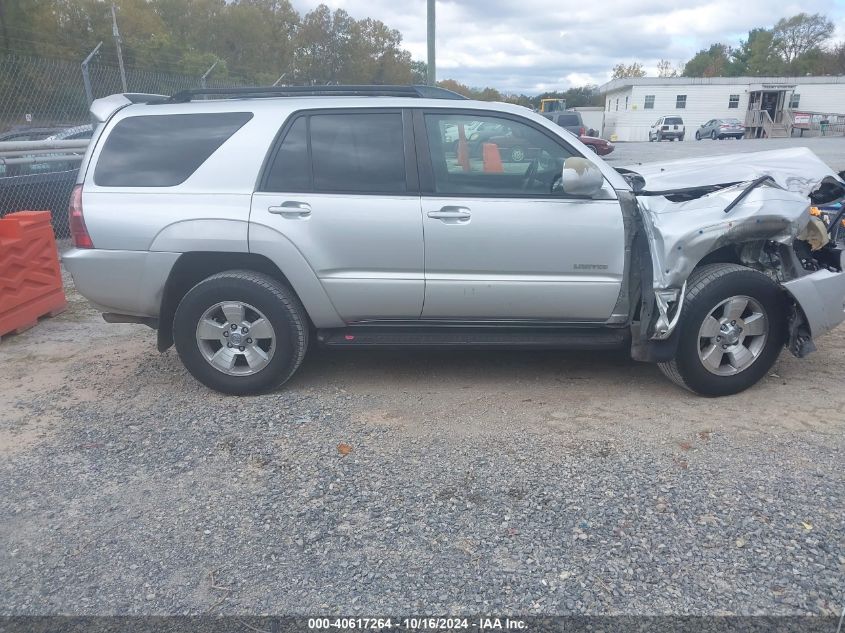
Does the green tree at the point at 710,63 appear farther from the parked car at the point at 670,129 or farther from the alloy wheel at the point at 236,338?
the alloy wheel at the point at 236,338

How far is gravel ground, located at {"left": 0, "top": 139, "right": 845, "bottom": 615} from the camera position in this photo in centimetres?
266

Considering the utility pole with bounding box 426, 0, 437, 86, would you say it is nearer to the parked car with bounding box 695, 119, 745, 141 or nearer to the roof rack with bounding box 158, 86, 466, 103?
the roof rack with bounding box 158, 86, 466, 103

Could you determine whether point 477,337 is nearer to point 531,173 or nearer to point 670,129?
point 531,173

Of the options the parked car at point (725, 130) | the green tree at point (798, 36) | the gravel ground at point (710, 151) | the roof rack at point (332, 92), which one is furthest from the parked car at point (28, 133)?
the green tree at point (798, 36)

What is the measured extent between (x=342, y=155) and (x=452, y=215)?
80cm

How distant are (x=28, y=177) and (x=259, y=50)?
3594 centimetres

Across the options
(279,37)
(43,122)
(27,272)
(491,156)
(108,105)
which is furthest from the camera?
(279,37)

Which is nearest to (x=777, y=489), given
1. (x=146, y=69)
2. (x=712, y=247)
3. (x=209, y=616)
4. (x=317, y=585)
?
(x=712, y=247)

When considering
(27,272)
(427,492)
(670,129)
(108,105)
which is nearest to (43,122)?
(27,272)

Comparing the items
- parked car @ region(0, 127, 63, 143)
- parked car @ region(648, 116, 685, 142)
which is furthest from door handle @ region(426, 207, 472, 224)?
parked car @ region(648, 116, 685, 142)

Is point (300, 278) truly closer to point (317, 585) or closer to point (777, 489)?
point (317, 585)

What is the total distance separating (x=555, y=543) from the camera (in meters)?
2.91

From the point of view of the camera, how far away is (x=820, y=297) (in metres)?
4.12

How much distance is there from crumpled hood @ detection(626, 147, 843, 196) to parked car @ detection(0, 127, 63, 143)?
33.6 ft
